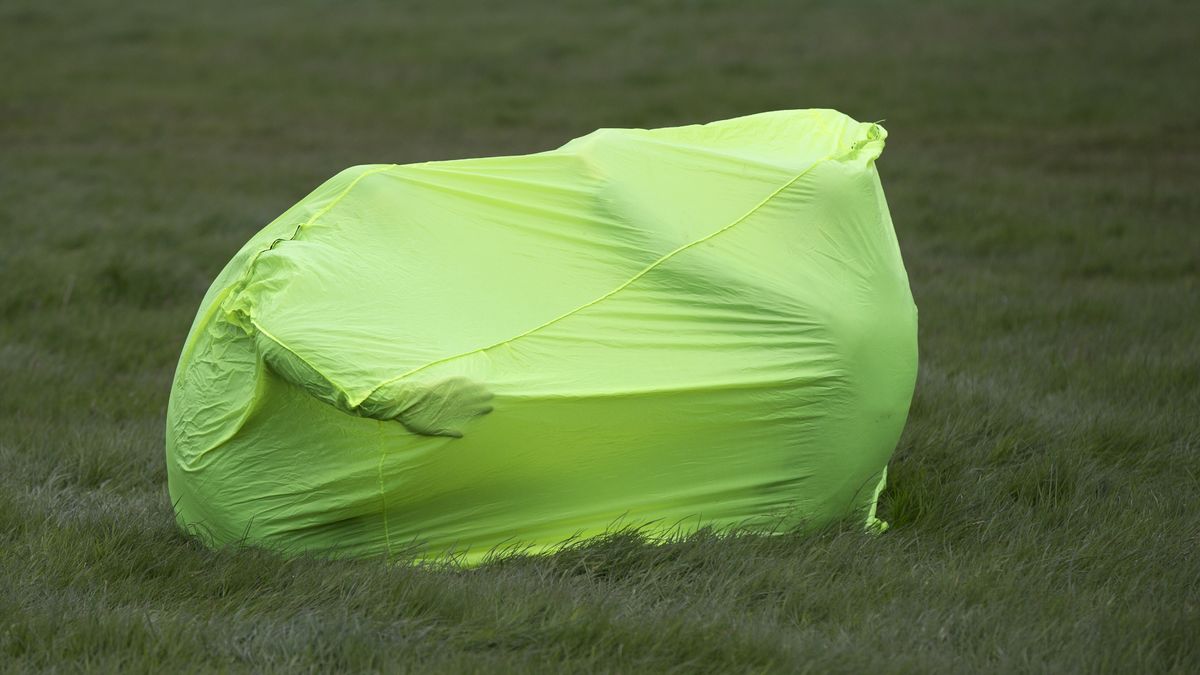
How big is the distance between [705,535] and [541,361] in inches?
26.6

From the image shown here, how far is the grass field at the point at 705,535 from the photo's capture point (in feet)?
9.65

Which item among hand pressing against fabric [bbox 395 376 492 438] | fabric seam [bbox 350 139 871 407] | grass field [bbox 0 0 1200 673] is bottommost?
grass field [bbox 0 0 1200 673]

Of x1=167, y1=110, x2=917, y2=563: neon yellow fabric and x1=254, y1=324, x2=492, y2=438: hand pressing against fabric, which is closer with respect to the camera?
x1=254, y1=324, x2=492, y2=438: hand pressing against fabric

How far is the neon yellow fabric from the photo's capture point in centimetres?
320

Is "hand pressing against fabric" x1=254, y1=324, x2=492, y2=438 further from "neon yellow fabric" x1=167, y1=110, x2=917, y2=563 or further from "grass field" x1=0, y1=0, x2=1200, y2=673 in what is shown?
"grass field" x1=0, y1=0, x2=1200, y2=673

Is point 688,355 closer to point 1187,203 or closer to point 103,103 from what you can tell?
point 1187,203

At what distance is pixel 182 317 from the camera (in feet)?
21.7

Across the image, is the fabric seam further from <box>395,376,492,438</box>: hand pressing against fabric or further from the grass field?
the grass field

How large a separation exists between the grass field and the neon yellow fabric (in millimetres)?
168

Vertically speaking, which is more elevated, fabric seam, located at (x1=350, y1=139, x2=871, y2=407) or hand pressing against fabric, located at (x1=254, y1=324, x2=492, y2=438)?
fabric seam, located at (x1=350, y1=139, x2=871, y2=407)

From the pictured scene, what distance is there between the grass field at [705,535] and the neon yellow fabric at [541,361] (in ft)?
0.55

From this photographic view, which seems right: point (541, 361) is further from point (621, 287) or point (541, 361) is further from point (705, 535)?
point (705, 535)

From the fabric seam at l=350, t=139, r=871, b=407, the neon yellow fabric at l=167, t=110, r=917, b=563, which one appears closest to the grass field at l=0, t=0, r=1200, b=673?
the neon yellow fabric at l=167, t=110, r=917, b=563

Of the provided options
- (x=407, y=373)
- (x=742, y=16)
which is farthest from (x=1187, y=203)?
(x=742, y=16)
